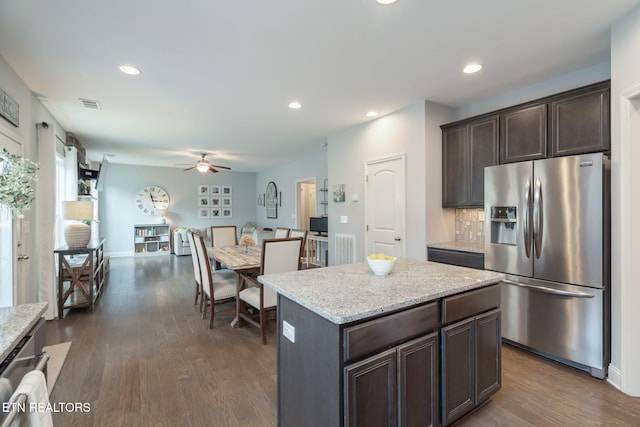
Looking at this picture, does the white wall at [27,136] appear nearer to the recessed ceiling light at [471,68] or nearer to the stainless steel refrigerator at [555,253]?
the recessed ceiling light at [471,68]

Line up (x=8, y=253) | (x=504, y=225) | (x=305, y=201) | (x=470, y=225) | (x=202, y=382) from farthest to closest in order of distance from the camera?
(x=305, y=201) → (x=470, y=225) → (x=504, y=225) → (x=8, y=253) → (x=202, y=382)

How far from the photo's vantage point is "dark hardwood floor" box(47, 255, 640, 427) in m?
1.96

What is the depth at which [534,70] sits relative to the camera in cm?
293

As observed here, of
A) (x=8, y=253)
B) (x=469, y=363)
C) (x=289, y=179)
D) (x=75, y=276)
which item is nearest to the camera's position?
(x=469, y=363)

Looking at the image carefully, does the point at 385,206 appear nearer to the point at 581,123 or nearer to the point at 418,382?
the point at 581,123

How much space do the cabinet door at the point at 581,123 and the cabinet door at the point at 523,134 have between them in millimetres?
90

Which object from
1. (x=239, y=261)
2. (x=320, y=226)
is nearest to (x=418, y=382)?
(x=239, y=261)

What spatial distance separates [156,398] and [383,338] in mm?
1783

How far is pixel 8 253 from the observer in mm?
2836

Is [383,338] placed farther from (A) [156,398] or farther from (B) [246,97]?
(B) [246,97]

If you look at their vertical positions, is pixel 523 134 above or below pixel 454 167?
above

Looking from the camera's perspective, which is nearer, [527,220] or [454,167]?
[527,220]

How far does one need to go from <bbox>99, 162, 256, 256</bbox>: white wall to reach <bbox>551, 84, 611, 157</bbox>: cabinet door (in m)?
8.81

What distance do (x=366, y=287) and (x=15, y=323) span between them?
1621 millimetres
